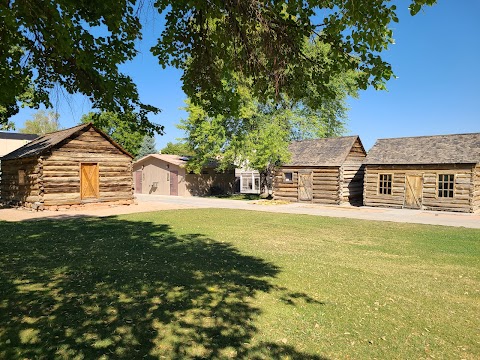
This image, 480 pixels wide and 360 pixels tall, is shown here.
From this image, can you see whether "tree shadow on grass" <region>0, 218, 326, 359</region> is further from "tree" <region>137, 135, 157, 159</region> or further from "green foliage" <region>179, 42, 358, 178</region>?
"tree" <region>137, 135, 157, 159</region>

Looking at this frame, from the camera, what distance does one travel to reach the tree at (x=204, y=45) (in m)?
4.86

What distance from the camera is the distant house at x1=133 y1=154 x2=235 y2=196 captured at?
37375 millimetres

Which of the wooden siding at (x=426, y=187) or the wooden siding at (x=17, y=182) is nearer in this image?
the wooden siding at (x=17, y=182)

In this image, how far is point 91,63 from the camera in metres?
6.81

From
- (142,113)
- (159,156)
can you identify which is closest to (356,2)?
(142,113)

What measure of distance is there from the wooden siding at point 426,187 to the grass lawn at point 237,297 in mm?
11593

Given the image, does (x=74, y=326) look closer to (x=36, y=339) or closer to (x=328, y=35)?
(x=36, y=339)

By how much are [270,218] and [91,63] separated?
42.5 feet

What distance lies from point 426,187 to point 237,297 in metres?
20.8

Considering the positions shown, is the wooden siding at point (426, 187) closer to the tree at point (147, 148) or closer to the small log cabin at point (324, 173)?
the small log cabin at point (324, 173)

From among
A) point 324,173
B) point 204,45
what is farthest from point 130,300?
point 324,173

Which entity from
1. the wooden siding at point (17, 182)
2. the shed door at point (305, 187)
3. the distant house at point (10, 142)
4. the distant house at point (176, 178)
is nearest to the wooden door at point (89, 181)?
the wooden siding at point (17, 182)

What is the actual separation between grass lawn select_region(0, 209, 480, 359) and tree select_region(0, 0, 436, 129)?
354cm

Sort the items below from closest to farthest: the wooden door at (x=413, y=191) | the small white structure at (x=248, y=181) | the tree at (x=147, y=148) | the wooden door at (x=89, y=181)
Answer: the wooden door at (x=89, y=181), the wooden door at (x=413, y=191), the small white structure at (x=248, y=181), the tree at (x=147, y=148)
